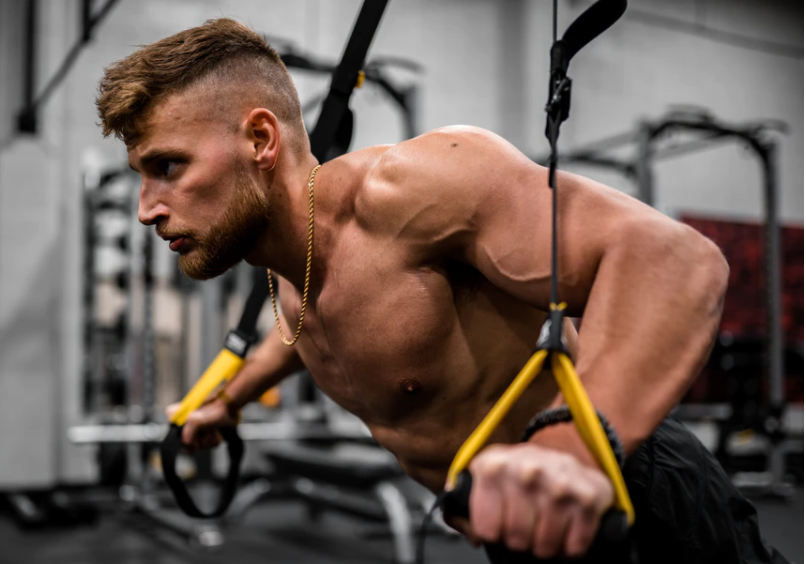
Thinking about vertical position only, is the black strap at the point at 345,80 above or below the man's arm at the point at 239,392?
above

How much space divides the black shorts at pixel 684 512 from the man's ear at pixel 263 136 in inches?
27.6

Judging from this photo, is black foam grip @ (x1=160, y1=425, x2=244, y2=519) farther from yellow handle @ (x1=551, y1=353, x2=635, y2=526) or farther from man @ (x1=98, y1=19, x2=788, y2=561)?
yellow handle @ (x1=551, y1=353, x2=635, y2=526)

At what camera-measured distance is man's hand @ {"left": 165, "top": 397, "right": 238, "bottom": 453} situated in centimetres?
162

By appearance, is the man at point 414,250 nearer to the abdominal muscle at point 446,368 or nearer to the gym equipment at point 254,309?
the abdominal muscle at point 446,368

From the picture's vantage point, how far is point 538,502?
654 mm

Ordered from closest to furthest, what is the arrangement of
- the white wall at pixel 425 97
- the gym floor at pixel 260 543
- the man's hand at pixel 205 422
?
1. the man's hand at pixel 205 422
2. the gym floor at pixel 260 543
3. the white wall at pixel 425 97

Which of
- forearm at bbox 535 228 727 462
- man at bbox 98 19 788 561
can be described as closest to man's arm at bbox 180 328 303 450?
man at bbox 98 19 788 561

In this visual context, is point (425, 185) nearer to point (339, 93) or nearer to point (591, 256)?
point (591, 256)

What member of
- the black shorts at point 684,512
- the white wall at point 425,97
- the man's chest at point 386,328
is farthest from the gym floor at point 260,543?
the man's chest at point 386,328

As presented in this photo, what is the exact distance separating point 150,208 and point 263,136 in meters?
0.21

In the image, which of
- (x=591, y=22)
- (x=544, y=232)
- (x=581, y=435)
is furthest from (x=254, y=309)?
(x=581, y=435)

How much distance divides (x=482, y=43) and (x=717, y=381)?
399cm

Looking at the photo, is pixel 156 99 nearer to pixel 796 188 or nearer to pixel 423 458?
pixel 423 458

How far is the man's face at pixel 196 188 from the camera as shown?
119 cm
